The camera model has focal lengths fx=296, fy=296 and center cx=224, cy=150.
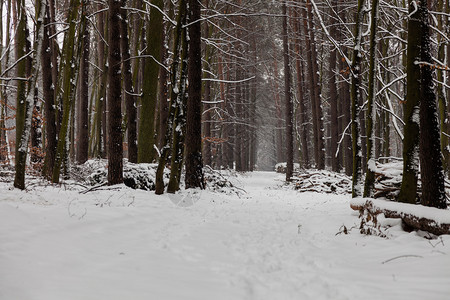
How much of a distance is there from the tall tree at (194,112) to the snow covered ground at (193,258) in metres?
3.14

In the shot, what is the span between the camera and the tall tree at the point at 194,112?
861cm

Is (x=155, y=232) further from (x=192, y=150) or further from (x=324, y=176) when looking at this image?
(x=324, y=176)

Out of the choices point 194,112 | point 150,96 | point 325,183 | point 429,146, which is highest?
point 150,96

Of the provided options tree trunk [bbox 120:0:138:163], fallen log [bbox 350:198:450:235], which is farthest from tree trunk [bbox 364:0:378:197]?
tree trunk [bbox 120:0:138:163]

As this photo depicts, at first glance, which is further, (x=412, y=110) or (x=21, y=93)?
(x=21, y=93)

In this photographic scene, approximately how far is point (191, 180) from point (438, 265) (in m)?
6.47

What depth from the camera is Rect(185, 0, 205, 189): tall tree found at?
339 inches

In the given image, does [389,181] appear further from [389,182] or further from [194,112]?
[194,112]

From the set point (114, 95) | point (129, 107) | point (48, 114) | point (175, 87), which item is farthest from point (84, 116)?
point (175, 87)

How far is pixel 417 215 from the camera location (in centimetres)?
425

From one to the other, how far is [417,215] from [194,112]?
20.1 feet

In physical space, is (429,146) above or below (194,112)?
below

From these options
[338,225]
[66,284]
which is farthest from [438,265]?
[66,284]

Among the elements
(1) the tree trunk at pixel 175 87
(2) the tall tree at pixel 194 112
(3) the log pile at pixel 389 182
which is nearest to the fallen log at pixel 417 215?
(3) the log pile at pixel 389 182
